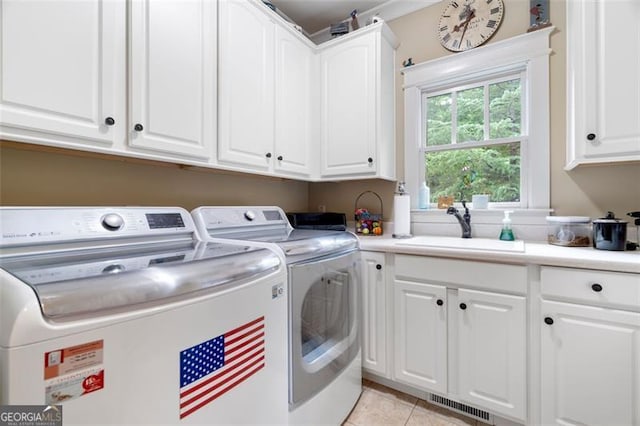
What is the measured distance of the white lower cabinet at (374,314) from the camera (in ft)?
5.74

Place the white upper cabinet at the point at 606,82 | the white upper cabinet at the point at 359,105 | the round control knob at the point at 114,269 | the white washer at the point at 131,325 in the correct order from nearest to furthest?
the white washer at the point at 131,325 → the round control knob at the point at 114,269 → the white upper cabinet at the point at 606,82 → the white upper cabinet at the point at 359,105

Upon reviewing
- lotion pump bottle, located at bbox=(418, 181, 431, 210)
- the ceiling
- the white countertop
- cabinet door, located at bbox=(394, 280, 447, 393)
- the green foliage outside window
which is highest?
the ceiling

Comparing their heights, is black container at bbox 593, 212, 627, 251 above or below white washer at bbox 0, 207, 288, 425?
above

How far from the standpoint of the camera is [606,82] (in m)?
1.39

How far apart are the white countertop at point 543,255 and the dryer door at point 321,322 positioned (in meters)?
0.34

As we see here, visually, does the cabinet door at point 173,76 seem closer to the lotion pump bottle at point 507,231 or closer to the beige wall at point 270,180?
the beige wall at point 270,180

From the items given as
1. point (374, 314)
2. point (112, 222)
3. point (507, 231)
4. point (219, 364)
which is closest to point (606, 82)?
point (507, 231)

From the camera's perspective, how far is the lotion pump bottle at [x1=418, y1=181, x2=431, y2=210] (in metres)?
2.20

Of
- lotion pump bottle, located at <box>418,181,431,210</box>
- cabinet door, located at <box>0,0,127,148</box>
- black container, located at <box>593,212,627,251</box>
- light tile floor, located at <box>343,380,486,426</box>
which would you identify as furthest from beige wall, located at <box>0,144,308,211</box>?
black container, located at <box>593,212,627,251</box>

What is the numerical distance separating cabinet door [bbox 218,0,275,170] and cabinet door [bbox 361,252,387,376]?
36.2 inches

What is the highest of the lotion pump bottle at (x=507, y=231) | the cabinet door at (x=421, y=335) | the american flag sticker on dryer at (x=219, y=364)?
the lotion pump bottle at (x=507, y=231)

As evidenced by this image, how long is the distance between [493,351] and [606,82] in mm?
1397

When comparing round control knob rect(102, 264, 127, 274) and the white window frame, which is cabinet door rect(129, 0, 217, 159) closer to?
round control knob rect(102, 264, 127, 274)

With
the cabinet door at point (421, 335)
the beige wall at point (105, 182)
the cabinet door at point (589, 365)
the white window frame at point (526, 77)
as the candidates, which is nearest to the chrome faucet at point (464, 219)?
the white window frame at point (526, 77)
